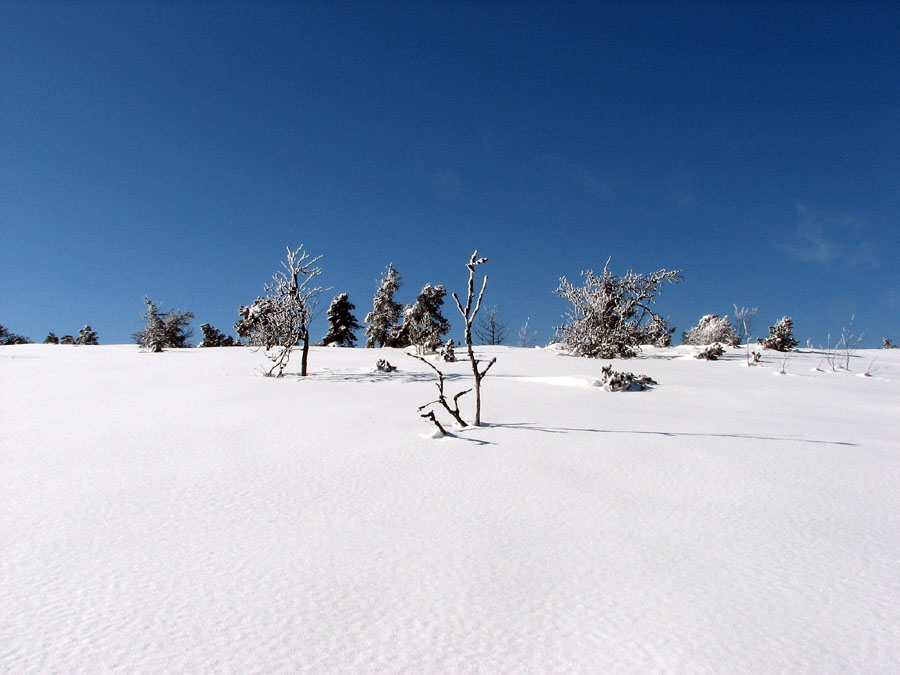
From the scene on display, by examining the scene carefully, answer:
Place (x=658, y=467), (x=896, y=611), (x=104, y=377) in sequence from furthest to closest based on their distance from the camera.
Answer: (x=104, y=377)
(x=658, y=467)
(x=896, y=611)

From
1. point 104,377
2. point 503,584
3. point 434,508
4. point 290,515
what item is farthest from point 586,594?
point 104,377

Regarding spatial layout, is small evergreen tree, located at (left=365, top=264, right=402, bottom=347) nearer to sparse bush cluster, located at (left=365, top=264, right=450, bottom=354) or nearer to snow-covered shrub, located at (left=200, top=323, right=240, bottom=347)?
sparse bush cluster, located at (left=365, top=264, right=450, bottom=354)

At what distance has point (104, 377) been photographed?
8930 mm

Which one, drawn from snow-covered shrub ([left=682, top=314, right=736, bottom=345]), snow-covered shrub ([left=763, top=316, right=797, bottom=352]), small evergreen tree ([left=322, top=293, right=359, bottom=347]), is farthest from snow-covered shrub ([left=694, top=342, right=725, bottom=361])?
small evergreen tree ([left=322, top=293, right=359, bottom=347])

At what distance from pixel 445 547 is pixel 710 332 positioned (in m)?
29.0

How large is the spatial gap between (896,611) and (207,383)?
28.7ft

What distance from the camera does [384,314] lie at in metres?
33.1

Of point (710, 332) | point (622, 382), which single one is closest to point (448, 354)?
point (622, 382)

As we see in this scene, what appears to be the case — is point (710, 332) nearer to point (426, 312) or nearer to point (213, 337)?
point (426, 312)

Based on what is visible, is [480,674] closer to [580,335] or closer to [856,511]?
[856,511]

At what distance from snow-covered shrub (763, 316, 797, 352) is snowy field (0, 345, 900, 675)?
16.2 metres

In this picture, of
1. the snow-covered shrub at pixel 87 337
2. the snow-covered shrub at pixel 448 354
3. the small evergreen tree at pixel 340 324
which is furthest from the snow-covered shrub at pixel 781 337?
the snow-covered shrub at pixel 87 337

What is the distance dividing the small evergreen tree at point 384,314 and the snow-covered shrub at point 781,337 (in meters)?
21.8

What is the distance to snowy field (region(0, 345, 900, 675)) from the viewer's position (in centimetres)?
156
